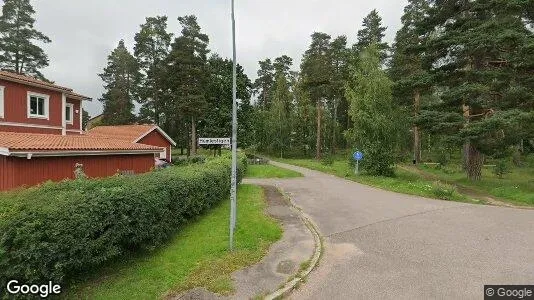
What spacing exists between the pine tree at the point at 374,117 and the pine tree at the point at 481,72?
2.86 metres

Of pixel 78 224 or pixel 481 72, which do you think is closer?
pixel 78 224

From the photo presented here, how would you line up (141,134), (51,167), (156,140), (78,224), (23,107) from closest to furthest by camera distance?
(78,224)
(51,167)
(23,107)
(141,134)
(156,140)

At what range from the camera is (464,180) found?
21.0 meters

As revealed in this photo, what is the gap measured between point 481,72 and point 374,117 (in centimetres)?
645

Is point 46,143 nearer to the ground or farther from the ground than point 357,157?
farther from the ground

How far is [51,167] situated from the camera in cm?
1320

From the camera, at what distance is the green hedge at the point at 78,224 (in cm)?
454

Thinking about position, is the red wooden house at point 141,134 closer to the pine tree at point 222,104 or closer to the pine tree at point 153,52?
the pine tree at point 222,104

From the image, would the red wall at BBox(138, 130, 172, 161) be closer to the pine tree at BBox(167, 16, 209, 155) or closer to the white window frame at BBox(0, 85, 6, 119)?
the pine tree at BBox(167, 16, 209, 155)

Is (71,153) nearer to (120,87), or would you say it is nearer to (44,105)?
(44,105)

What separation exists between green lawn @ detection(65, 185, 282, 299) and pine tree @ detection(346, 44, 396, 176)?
1458cm

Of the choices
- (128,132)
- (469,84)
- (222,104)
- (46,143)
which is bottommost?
(46,143)

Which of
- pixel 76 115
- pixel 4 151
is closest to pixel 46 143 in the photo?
pixel 4 151

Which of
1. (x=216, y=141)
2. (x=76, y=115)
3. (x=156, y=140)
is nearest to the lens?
(x=216, y=141)
